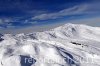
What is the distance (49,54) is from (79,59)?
51.8 ft

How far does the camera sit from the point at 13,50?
124375 millimetres

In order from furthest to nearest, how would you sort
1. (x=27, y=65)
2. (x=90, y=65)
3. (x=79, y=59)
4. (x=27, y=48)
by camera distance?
(x=27, y=48)
(x=79, y=59)
(x=90, y=65)
(x=27, y=65)

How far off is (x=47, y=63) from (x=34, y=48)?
32889 mm

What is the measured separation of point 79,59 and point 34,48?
28.6 metres

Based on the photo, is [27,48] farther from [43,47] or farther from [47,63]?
[47,63]

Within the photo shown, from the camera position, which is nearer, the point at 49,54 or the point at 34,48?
the point at 49,54

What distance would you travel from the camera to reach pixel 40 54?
115688 mm

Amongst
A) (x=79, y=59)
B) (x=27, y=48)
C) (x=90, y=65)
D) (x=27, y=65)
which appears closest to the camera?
(x=27, y=65)

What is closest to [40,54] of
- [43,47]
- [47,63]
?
[43,47]

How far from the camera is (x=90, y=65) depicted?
99625 millimetres

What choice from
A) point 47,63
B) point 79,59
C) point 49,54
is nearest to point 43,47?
point 49,54

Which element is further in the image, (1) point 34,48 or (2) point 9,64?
(1) point 34,48

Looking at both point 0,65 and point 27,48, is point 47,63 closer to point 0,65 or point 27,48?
point 0,65

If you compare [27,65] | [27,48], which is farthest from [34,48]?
[27,65]
